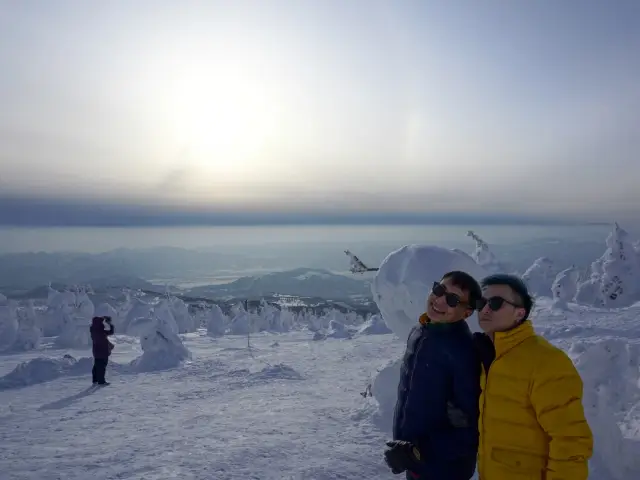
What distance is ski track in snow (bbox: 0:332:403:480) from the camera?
612cm

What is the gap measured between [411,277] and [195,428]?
488 cm

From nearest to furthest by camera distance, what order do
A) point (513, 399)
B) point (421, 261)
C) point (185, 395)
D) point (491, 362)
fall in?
point (513, 399), point (491, 362), point (421, 261), point (185, 395)

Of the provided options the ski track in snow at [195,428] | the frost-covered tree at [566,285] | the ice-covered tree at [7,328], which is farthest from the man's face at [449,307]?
the frost-covered tree at [566,285]

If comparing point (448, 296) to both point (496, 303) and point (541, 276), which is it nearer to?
point (496, 303)

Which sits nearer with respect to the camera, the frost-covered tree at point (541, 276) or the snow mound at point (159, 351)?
the snow mound at point (159, 351)

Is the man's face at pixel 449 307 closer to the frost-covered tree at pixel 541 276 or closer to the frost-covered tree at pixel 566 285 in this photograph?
the frost-covered tree at pixel 566 285

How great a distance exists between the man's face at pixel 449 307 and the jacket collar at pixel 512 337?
29 cm

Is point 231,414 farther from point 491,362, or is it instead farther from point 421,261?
point 491,362

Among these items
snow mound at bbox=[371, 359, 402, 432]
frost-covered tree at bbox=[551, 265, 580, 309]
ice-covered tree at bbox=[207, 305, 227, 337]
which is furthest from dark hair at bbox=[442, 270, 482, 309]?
ice-covered tree at bbox=[207, 305, 227, 337]

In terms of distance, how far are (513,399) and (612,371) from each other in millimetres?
5072

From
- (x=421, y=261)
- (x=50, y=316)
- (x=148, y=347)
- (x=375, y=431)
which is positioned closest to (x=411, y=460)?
(x=375, y=431)

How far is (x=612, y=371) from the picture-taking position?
6355mm

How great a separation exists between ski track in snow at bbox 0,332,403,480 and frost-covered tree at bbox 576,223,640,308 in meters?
22.5

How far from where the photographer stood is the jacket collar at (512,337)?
2.57 m
